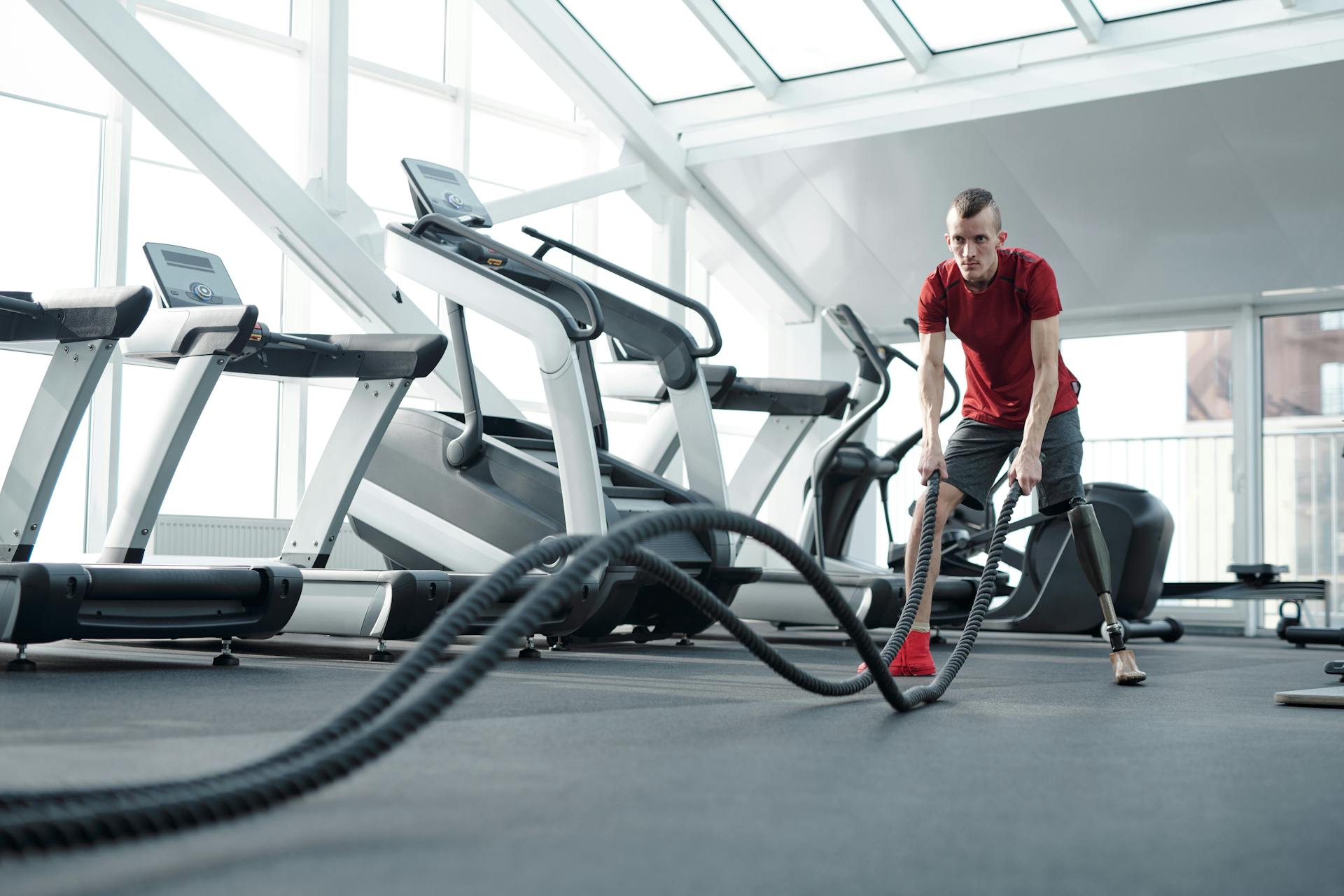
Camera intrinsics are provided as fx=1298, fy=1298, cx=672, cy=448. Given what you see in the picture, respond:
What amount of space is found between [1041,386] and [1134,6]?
170 inches

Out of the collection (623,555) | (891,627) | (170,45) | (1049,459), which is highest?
(170,45)

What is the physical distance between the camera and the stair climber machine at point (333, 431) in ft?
A: 10.9

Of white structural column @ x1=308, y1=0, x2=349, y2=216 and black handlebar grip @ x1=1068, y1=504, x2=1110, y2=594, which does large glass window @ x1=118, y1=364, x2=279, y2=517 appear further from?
black handlebar grip @ x1=1068, y1=504, x2=1110, y2=594

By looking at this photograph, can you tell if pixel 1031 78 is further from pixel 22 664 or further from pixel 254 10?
pixel 22 664

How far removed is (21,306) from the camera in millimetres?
3076

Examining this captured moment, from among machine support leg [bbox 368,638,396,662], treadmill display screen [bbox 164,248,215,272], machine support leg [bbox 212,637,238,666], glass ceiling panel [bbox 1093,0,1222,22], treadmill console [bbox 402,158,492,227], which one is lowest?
machine support leg [bbox 368,638,396,662]

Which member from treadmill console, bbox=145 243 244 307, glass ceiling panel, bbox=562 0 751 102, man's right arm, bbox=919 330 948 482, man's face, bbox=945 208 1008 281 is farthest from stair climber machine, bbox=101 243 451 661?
glass ceiling panel, bbox=562 0 751 102

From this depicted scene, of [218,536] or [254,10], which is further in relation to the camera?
[254,10]

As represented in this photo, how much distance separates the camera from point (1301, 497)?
7637mm

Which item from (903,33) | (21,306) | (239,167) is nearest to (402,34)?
(239,167)

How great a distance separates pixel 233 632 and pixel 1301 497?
653cm

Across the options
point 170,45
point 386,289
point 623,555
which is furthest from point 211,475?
point 623,555

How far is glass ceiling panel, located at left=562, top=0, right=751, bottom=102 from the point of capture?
764cm

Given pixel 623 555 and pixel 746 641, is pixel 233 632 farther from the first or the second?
pixel 623 555
